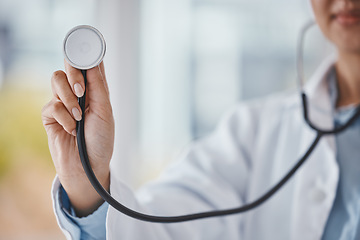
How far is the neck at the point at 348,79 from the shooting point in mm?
824

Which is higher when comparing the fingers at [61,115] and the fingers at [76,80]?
the fingers at [76,80]

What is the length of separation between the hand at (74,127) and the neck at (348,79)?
56 centimetres

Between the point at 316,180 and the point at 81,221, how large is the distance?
1.49ft

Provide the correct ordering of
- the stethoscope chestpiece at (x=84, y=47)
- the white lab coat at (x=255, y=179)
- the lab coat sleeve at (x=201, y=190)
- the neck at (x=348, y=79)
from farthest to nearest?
the neck at (x=348, y=79) → the white lab coat at (x=255, y=179) → the lab coat sleeve at (x=201, y=190) → the stethoscope chestpiece at (x=84, y=47)

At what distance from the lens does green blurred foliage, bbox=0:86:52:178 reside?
1.16 m

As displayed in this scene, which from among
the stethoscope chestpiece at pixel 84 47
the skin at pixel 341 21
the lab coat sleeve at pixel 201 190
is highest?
the skin at pixel 341 21

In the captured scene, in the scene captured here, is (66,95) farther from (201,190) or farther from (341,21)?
(341,21)

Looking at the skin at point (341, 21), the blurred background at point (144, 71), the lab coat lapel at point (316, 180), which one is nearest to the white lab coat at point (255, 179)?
the lab coat lapel at point (316, 180)

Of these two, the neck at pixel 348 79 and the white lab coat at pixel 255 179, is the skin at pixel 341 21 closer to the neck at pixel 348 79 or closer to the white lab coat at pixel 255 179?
the neck at pixel 348 79

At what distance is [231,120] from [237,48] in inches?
29.4

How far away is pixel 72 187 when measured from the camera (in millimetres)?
504

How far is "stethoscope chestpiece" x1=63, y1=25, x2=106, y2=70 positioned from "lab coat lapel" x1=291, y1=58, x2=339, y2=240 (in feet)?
1.61

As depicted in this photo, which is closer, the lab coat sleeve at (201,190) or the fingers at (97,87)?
the fingers at (97,87)

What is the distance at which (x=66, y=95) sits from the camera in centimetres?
44
